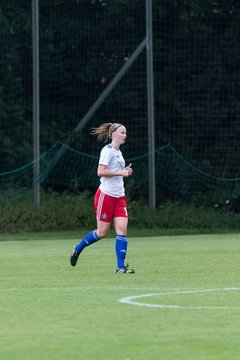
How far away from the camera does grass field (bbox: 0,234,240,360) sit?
829 centimetres

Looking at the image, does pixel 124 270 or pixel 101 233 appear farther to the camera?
pixel 101 233

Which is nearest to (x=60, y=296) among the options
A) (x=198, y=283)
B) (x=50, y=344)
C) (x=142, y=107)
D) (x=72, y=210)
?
(x=198, y=283)

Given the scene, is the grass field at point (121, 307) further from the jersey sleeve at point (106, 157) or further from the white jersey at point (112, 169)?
the jersey sleeve at point (106, 157)

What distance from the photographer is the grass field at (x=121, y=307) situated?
8.29 meters

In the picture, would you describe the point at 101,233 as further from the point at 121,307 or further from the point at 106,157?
the point at 121,307

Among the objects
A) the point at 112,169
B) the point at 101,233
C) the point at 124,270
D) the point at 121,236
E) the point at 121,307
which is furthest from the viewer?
the point at 101,233

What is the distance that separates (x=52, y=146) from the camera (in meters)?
31.1

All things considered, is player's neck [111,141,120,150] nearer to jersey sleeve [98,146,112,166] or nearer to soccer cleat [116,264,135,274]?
jersey sleeve [98,146,112,166]

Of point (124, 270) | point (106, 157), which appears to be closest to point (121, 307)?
point (124, 270)

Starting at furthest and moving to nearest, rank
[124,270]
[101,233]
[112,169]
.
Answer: [101,233] → [112,169] → [124,270]

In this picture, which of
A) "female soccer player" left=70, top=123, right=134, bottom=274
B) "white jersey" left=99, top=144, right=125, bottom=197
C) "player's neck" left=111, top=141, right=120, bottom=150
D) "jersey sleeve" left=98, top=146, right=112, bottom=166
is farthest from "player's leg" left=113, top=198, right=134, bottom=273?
"player's neck" left=111, top=141, right=120, bottom=150

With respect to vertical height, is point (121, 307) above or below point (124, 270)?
above

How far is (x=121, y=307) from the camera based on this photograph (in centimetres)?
1087

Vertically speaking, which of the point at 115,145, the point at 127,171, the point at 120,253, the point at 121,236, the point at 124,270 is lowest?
the point at 124,270
